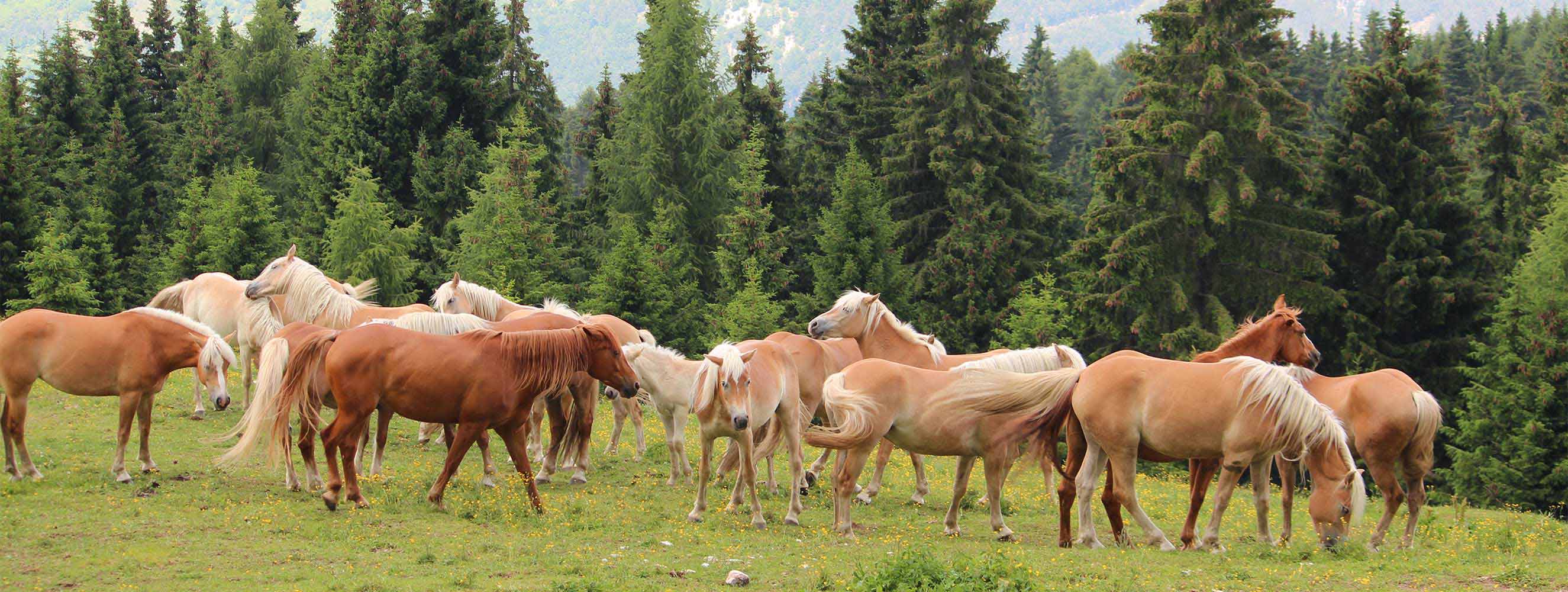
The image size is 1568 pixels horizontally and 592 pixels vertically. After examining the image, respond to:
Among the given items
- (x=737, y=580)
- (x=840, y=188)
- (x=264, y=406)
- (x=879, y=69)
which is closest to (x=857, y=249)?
(x=840, y=188)

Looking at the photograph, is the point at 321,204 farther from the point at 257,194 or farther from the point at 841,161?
the point at 841,161

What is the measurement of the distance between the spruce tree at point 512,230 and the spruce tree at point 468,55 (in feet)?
10.9

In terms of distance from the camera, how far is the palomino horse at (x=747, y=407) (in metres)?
11.7

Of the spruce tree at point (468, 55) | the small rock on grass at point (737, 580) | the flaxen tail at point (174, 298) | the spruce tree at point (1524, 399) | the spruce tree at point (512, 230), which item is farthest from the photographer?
the spruce tree at point (468, 55)

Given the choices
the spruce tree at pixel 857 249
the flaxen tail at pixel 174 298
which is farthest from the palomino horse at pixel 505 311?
the spruce tree at pixel 857 249

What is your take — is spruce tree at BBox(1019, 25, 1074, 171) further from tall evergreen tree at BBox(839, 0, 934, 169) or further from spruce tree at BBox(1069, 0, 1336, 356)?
spruce tree at BBox(1069, 0, 1336, 356)

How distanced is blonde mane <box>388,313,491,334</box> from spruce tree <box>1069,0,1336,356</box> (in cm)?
2333

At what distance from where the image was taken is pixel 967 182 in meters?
42.4

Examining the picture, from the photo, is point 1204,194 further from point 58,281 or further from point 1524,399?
point 58,281

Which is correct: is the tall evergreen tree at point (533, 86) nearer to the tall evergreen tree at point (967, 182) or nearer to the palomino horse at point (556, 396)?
the tall evergreen tree at point (967, 182)

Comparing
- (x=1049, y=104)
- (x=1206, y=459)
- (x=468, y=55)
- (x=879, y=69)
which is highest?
(x=1049, y=104)

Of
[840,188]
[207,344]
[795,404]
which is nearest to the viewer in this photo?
[795,404]

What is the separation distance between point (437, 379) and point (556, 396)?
1985 millimetres

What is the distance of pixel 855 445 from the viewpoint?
11.3m
